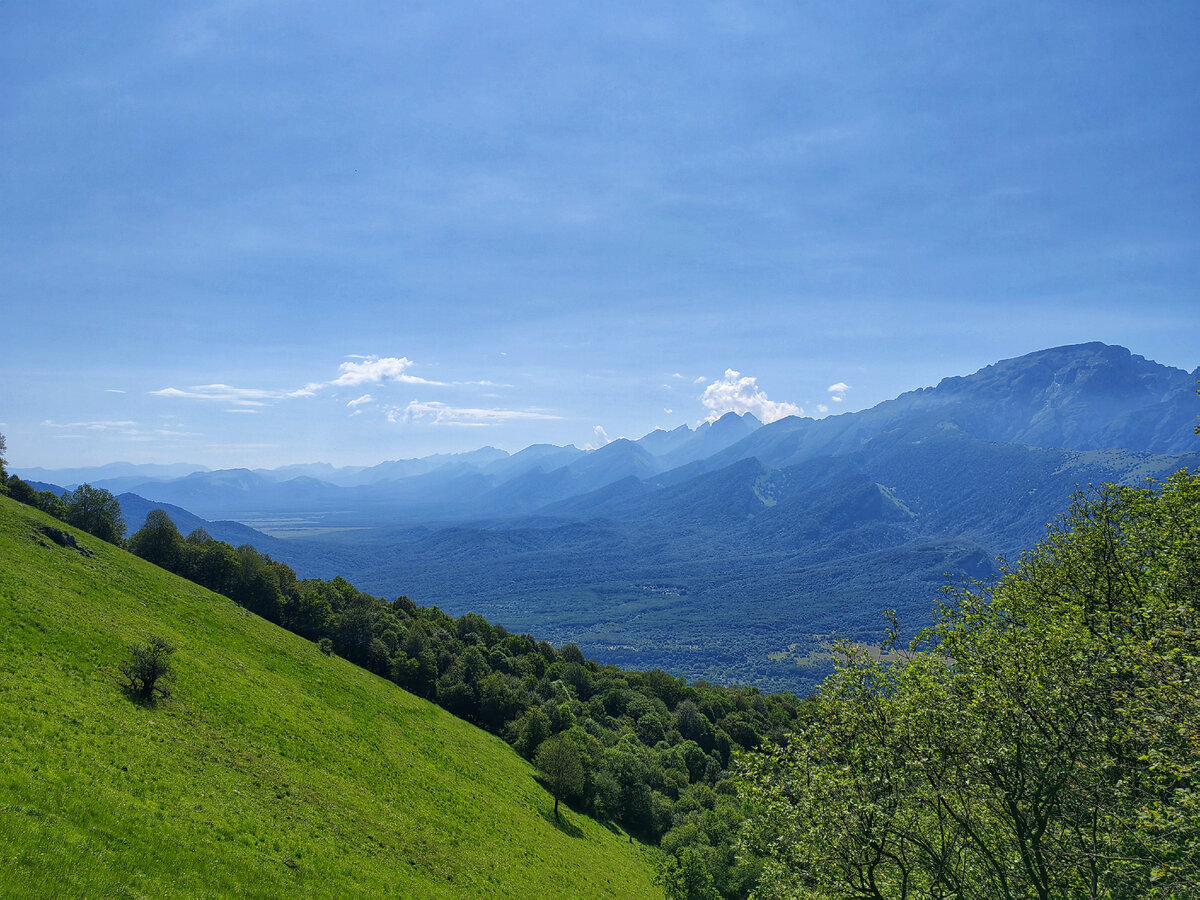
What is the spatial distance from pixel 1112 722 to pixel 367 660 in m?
76.5

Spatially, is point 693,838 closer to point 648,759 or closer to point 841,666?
point 648,759

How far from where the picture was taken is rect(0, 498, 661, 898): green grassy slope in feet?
56.5

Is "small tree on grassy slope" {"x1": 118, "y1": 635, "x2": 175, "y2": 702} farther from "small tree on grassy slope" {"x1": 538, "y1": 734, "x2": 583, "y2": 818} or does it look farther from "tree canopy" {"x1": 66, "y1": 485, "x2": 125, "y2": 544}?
"tree canopy" {"x1": 66, "y1": 485, "x2": 125, "y2": 544}

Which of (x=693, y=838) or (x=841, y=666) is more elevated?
(x=841, y=666)

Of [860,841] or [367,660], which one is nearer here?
[860,841]

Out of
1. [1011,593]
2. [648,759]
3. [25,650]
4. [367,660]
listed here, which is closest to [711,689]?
[648,759]

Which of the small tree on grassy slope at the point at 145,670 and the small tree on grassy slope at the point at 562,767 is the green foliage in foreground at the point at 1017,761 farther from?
the small tree on grassy slope at the point at 562,767

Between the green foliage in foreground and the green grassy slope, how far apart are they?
19.8 meters

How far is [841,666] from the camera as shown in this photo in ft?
53.0

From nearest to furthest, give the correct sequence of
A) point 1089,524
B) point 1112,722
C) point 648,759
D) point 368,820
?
point 1112,722, point 1089,524, point 368,820, point 648,759

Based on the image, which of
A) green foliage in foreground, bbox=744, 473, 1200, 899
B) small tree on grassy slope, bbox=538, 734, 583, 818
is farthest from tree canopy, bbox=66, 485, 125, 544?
green foliage in foreground, bbox=744, 473, 1200, 899

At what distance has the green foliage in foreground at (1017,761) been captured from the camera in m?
11.7

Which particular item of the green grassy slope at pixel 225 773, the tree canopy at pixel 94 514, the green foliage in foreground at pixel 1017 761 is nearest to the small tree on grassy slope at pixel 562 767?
the green grassy slope at pixel 225 773

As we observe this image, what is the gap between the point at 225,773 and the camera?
87.4 ft
